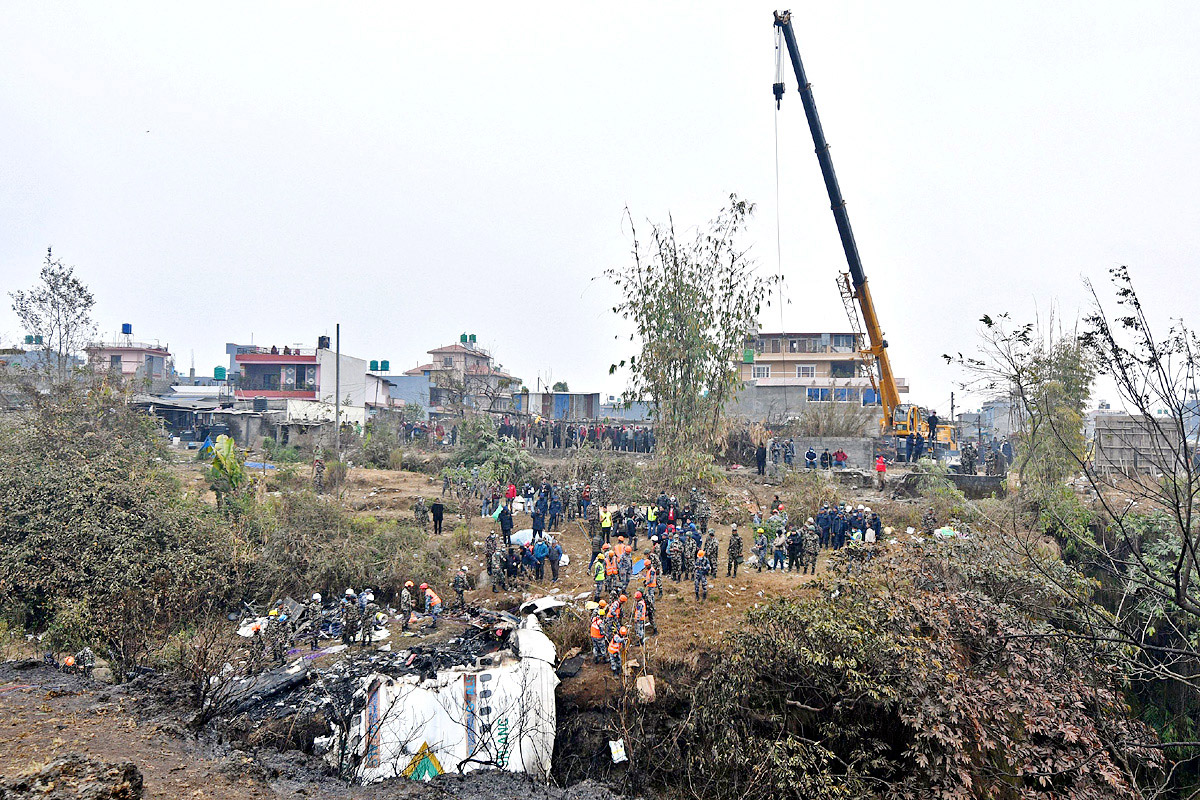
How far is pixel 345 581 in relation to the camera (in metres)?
14.1

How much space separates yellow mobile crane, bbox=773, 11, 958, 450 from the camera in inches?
712

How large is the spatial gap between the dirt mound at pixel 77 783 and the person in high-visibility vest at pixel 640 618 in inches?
278

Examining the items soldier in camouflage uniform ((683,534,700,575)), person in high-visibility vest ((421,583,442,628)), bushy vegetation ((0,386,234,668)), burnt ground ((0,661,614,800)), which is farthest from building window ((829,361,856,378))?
burnt ground ((0,661,614,800))

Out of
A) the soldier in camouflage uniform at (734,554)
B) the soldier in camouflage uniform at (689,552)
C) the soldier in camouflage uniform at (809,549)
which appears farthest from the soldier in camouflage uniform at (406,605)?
the soldier in camouflage uniform at (809,549)

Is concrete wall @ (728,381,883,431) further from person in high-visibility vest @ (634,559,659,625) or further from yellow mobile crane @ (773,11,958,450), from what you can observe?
person in high-visibility vest @ (634,559,659,625)

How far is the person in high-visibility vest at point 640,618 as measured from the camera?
424 inches

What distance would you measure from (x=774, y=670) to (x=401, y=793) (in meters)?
4.81

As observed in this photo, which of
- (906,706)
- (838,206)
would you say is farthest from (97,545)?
(838,206)

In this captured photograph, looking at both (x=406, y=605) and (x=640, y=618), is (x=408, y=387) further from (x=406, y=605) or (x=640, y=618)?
(x=640, y=618)

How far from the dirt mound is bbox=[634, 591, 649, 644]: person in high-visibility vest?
7.06 metres

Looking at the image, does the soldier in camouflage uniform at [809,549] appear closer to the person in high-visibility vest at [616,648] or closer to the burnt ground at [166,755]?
the person in high-visibility vest at [616,648]

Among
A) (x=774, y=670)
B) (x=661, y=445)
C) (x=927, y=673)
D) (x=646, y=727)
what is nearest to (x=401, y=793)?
(x=646, y=727)

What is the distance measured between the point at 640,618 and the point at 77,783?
7.47 m

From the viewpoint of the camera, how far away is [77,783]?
4914 mm
